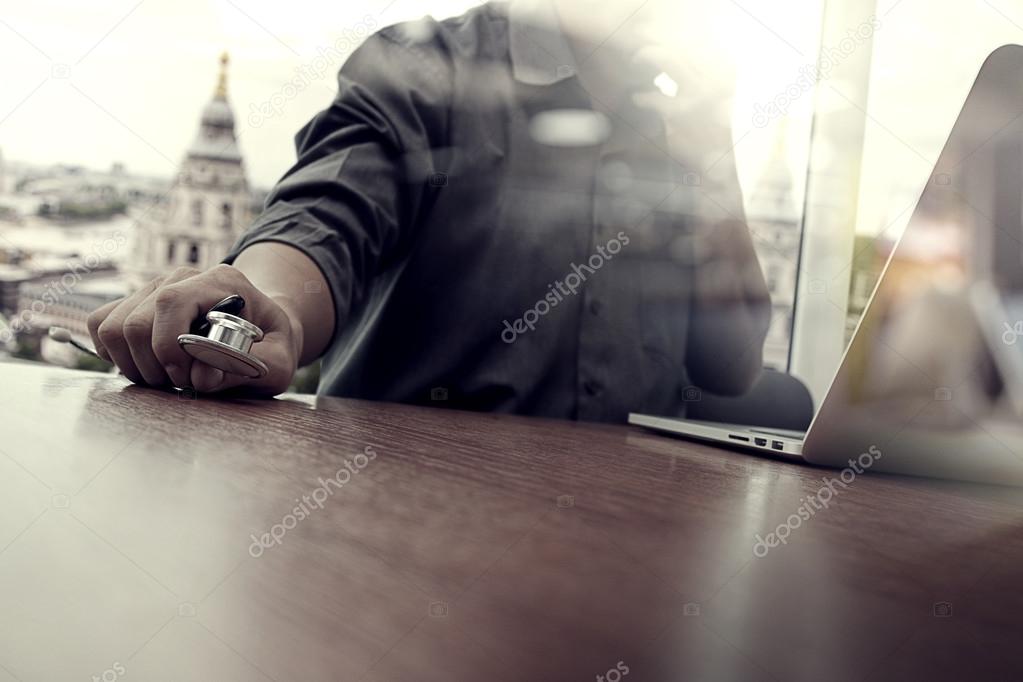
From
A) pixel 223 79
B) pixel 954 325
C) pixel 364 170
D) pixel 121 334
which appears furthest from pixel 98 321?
pixel 223 79

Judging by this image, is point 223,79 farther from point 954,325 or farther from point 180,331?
point 954,325

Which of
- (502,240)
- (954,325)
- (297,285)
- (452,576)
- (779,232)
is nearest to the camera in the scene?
(452,576)

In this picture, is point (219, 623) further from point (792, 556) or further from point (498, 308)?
point (498, 308)

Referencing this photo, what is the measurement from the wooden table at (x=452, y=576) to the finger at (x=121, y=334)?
0.86 feet

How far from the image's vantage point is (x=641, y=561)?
0.19 m

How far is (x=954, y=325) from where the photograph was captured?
47 cm

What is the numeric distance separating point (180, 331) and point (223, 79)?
3.09m

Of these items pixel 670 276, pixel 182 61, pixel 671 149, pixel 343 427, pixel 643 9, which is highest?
pixel 182 61

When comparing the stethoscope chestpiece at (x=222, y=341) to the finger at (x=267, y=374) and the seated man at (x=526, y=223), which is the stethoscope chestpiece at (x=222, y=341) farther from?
the seated man at (x=526, y=223)

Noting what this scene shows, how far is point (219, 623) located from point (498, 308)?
959mm

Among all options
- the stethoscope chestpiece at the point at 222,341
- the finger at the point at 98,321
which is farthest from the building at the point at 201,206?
the stethoscope chestpiece at the point at 222,341

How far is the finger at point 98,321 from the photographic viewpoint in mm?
598

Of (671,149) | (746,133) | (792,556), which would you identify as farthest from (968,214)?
(746,133)

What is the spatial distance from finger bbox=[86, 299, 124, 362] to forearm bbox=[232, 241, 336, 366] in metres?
0.15
